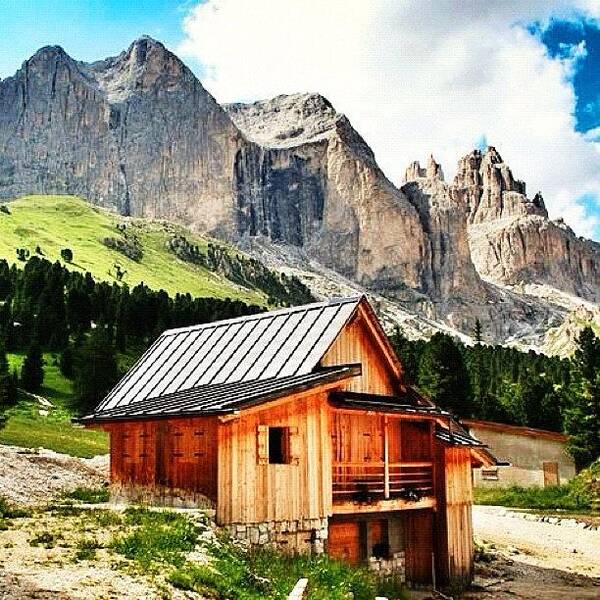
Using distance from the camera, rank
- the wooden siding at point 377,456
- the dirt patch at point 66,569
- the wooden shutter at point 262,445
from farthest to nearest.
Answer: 1. the wooden siding at point 377,456
2. the wooden shutter at point 262,445
3. the dirt patch at point 66,569

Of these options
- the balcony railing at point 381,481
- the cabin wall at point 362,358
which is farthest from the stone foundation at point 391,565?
the cabin wall at point 362,358

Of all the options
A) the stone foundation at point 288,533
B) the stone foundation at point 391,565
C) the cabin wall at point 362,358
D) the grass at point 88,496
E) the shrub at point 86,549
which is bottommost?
the stone foundation at point 391,565

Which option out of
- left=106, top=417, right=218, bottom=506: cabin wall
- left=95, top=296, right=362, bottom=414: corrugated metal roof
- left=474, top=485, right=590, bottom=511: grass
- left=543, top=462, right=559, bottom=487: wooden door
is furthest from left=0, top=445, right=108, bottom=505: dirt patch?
left=543, top=462, right=559, bottom=487: wooden door

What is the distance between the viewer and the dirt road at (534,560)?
30047 mm

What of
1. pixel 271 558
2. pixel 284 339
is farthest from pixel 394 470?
pixel 271 558

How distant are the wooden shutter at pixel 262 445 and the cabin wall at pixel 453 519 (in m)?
8.75

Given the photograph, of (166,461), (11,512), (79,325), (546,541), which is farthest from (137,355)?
(11,512)

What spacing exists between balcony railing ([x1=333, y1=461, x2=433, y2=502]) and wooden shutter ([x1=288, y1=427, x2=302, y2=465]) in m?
1.87

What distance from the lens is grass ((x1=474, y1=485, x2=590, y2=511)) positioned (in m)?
52.8

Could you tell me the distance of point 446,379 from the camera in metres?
76.0

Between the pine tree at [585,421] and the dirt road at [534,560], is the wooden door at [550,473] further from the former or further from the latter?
the dirt road at [534,560]

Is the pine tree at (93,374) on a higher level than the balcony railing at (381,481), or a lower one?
higher

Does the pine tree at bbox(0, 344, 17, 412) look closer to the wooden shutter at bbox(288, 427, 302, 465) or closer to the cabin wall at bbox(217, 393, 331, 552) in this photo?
the cabin wall at bbox(217, 393, 331, 552)

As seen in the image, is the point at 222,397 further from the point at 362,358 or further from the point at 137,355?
the point at 137,355
